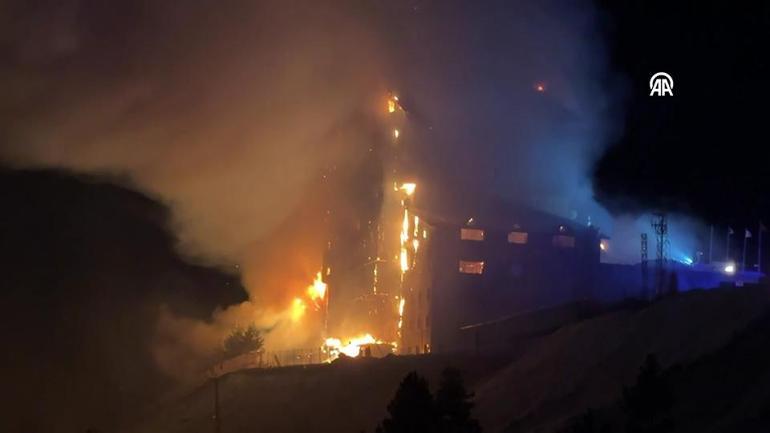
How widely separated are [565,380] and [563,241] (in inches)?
903

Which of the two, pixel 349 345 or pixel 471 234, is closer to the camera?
pixel 471 234

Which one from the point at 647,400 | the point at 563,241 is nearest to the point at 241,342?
the point at 563,241

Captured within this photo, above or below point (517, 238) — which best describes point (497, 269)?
below

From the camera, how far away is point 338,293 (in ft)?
263

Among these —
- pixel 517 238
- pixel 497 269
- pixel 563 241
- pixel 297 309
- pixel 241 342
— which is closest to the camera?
pixel 497 269

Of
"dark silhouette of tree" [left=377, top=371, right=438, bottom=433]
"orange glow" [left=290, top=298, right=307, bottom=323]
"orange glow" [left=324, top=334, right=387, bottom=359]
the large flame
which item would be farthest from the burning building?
"dark silhouette of tree" [left=377, top=371, right=438, bottom=433]

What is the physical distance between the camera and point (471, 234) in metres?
60.5

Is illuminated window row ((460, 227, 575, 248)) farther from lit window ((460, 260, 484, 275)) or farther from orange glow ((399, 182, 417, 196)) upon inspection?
orange glow ((399, 182, 417, 196))

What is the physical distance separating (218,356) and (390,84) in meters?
24.2

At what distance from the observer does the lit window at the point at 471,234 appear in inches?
2373

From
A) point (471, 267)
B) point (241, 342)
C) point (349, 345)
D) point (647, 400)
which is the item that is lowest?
point (241, 342)

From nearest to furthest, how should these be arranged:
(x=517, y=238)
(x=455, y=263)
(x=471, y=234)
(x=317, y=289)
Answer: (x=517, y=238) → (x=455, y=263) → (x=471, y=234) → (x=317, y=289)

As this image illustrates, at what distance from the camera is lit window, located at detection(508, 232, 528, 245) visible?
196 ft

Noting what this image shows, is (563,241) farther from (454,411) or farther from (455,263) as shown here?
(454,411)
